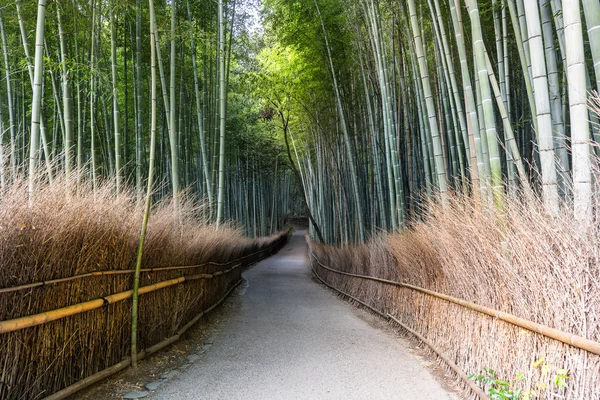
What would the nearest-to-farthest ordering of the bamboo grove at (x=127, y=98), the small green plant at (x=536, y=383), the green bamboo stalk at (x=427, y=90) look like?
the small green plant at (x=536, y=383) < the green bamboo stalk at (x=427, y=90) < the bamboo grove at (x=127, y=98)

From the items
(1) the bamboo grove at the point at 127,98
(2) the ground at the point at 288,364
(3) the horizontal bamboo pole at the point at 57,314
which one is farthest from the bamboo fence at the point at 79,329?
(1) the bamboo grove at the point at 127,98

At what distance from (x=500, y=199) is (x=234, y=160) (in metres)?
12.5

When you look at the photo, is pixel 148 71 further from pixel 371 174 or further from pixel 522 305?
pixel 522 305

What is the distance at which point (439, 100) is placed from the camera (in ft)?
18.4

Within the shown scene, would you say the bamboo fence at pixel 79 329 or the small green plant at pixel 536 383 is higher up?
the bamboo fence at pixel 79 329

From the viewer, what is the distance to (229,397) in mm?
2555

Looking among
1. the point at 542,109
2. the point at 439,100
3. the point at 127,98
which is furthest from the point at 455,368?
the point at 127,98

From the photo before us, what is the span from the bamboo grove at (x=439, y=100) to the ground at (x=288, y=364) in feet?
4.21

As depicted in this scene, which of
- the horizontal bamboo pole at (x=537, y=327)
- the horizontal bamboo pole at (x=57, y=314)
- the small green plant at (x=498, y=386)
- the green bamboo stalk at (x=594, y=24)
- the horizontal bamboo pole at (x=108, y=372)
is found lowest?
the small green plant at (x=498, y=386)

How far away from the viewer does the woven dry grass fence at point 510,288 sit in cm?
169

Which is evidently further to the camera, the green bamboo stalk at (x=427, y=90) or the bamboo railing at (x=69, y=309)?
the green bamboo stalk at (x=427, y=90)

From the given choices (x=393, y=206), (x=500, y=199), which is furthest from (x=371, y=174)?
(x=500, y=199)

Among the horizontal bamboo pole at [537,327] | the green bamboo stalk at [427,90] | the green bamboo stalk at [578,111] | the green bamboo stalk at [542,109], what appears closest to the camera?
the horizontal bamboo pole at [537,327]

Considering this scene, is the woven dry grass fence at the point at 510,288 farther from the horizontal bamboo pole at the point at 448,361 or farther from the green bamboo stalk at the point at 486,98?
the green bamboo stalk at the point at 486,98
